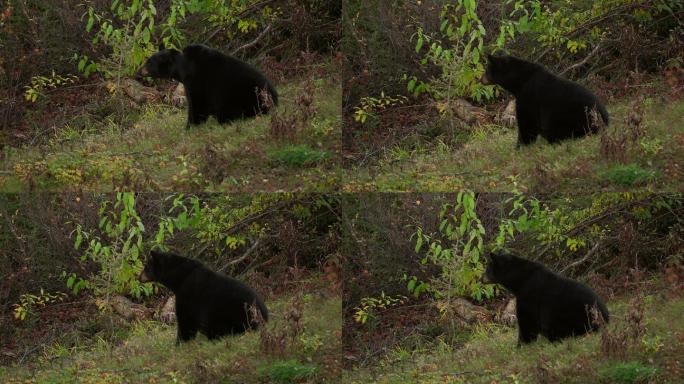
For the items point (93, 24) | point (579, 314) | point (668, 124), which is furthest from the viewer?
point (93, 24)

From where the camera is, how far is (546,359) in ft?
33.2

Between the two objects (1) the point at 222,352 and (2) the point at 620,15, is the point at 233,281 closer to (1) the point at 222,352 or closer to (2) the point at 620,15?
(1) the point at 222,352

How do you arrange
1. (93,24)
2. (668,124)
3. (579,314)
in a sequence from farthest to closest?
(93,24) < (668,124) < (579,314)

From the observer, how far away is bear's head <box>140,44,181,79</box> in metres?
11.0

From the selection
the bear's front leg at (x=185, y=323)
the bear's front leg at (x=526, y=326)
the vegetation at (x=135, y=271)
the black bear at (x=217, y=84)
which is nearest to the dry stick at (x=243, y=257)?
the vegetation at (x=135, y=271)

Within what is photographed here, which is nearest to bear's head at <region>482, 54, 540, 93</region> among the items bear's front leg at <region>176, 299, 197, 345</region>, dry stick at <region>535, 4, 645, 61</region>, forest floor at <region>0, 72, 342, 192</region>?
dry stick at <region>535, 4, 645, 61</region>

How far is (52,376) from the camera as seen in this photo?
35.5 ft

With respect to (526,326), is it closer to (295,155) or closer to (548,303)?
(548,303)

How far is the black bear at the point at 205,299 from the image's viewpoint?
10.3 meters

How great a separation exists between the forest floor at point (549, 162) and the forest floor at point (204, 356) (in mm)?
1478

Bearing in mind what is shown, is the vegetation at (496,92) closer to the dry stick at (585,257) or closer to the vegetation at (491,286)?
the vegetation at (491,286)

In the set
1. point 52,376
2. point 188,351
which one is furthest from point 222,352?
point 52,376

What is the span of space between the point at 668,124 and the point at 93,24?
5928mm

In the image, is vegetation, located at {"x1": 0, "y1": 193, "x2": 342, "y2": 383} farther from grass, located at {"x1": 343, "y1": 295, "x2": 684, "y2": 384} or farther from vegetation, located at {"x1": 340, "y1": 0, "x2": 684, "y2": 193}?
vegetation, located at {"x1": 340, "y1": 0, "x2": 684, "y2": 193}
